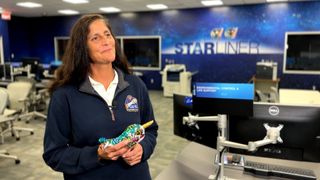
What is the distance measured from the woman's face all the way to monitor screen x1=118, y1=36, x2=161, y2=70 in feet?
27.9

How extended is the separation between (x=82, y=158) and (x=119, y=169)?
0.19m

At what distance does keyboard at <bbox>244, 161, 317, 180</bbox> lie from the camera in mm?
1588

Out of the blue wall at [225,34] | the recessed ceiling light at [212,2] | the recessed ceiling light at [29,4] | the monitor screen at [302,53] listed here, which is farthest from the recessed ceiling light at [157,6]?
the monitor screen at [302,53]

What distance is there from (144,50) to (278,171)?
8.70m

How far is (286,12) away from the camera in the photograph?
313 inches

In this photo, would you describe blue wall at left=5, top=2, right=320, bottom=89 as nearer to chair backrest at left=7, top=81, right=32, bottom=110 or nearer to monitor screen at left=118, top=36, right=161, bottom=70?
monitor screen at left=118, top=36, right=161, bottom=70

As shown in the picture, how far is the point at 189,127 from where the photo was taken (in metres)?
1.80

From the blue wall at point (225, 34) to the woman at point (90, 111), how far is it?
7.87 metres

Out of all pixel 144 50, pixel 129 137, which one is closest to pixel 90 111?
pixel 129 137

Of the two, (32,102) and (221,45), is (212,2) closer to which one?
(221,45)

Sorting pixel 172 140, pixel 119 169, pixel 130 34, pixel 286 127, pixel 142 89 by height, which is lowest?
pixel 172 140

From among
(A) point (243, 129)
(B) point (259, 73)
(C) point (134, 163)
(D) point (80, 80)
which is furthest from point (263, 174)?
(B) point (259, 73)

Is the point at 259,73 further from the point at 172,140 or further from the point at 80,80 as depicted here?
the point at 80,80

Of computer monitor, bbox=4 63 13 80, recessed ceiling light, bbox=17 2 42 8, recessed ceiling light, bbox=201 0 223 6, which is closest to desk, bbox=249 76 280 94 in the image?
recessed ceiling light, bbox=201 0 223 6
